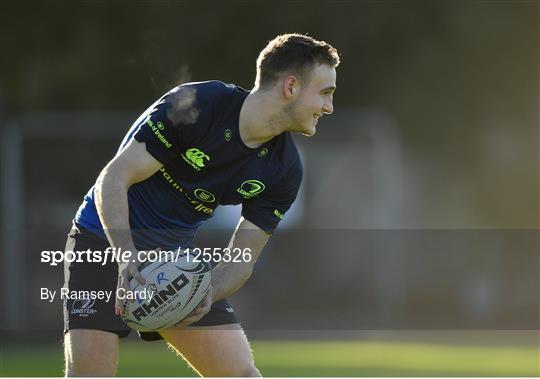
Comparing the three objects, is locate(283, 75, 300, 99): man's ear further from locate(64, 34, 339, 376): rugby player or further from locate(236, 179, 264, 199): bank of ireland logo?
locate(236, 179, 264, 199): bank of ireland logo

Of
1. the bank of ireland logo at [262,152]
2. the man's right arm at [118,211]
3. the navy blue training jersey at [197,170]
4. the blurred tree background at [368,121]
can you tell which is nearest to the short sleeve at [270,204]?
the navy blue training jersey at [197,170]

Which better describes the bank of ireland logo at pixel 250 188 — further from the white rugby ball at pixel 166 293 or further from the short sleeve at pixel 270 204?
the white rugby ball at pixel 166 293

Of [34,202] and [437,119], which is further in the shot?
[437,119]

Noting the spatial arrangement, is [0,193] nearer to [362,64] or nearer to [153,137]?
[362,64]

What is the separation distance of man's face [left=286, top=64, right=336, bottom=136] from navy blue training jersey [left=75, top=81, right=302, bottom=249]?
0.74ft

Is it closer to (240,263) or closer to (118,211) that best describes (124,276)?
(118,211)

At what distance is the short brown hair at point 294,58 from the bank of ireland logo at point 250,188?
442 millimetres

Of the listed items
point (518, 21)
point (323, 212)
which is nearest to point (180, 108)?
point (323, 212)

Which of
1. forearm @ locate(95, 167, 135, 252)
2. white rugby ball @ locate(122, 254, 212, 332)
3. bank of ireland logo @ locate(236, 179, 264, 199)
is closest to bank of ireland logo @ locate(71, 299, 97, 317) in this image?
white rugby ball @ locate(122, 254, 212, 332)

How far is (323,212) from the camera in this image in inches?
685

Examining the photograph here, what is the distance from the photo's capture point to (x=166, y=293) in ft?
16.5

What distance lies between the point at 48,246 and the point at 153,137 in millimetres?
9057

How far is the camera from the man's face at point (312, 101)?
16.9ft
